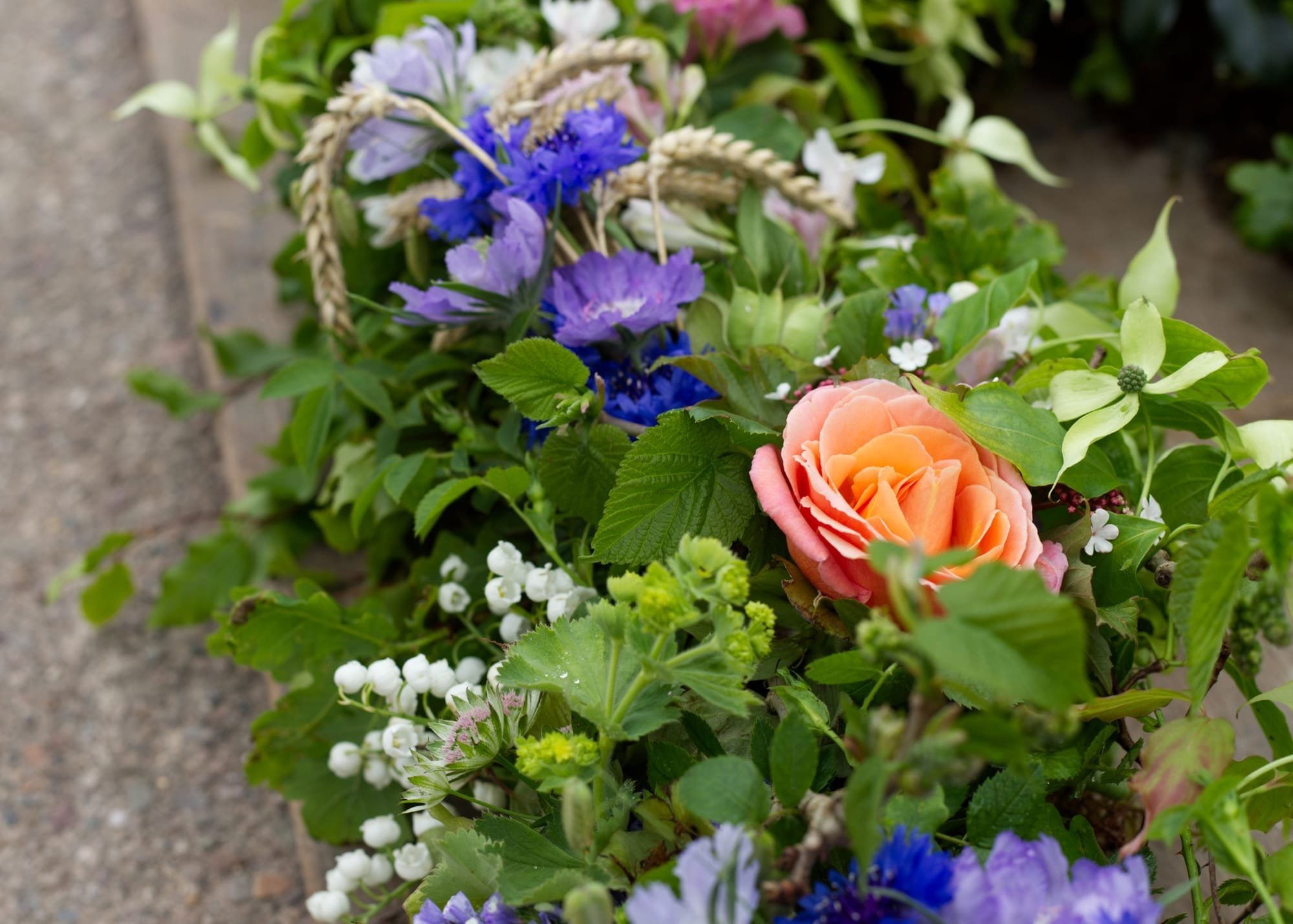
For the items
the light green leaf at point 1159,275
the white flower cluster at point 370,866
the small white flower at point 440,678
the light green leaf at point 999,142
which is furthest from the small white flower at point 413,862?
the light green leaf at point 999,142

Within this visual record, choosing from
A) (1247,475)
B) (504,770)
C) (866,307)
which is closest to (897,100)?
(866,307)

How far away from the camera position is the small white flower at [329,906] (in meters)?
0.68

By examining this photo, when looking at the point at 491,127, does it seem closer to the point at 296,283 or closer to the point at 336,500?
the point at 336,500

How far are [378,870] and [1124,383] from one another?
22.4 inches

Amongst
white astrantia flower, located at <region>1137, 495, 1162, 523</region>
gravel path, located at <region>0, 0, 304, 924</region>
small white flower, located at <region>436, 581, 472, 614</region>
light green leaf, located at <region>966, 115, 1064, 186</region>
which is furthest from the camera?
light green leaf, located at <region>966, 115, 1064, 186</region>

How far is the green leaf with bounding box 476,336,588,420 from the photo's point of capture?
59 centimetres

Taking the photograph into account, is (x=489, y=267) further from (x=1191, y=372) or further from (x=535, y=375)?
(x=1191, y=372)

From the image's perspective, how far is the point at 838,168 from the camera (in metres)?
0.92

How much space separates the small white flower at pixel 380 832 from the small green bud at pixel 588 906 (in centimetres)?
30

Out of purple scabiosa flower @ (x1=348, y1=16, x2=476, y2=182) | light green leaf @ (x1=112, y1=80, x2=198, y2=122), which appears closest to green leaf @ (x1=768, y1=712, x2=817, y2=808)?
purple scabiosa flower @ (x1=348, y1=16, x2=476, y2=182)

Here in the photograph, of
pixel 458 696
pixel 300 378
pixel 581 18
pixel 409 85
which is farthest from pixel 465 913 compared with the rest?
pixel 581 18

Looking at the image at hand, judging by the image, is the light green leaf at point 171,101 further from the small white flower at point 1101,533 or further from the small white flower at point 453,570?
the small white flower at point 1101,533

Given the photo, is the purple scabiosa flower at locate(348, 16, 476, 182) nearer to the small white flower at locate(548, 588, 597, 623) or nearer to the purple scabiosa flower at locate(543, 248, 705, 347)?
the purple scabiosa flower at locate(543, 248, 705, 347)

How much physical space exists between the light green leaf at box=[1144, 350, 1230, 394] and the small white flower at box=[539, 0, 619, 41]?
601mm
